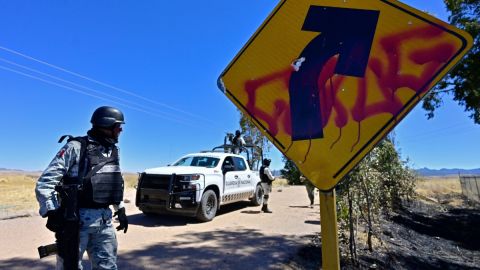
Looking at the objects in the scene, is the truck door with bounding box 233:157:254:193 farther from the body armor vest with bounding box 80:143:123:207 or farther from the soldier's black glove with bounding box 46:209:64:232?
the soldier's black glove with bounding box 46:209:64:232

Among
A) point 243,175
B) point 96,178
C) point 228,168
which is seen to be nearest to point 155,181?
point 228,168

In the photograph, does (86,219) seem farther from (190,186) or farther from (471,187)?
(471,187)

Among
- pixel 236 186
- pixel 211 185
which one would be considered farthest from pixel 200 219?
pixel 236 186

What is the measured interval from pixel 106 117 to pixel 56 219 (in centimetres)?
113

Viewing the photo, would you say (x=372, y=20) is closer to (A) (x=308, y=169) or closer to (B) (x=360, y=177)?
(A) (x=308, y=169)

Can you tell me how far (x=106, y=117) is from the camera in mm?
3684

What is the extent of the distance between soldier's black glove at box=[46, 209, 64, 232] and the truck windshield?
755 centimetres

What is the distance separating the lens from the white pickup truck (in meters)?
9.09

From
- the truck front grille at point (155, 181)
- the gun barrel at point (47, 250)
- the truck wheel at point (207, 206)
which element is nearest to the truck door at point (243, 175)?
the truck wheel at point (207, 206)

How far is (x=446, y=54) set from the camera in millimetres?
1406

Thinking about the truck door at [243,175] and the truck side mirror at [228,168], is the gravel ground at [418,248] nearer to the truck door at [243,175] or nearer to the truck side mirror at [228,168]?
the truck side mirror at [228,168]

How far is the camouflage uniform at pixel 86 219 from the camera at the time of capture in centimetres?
317

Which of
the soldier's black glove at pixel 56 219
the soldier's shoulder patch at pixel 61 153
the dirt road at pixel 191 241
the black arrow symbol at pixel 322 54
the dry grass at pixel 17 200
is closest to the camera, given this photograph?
the black arrow symbol at pixel 322 54

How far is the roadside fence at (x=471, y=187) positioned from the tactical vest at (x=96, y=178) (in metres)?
27.7
